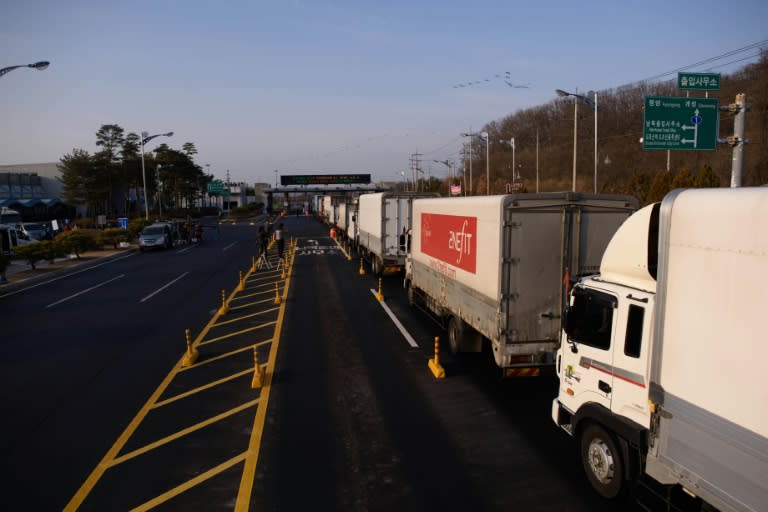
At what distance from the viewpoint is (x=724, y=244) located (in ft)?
15.5

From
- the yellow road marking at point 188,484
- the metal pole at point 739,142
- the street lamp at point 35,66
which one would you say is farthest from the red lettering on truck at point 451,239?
the street lamp at point 35,66

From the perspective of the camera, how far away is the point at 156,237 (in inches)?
1560

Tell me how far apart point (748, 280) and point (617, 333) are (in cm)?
190

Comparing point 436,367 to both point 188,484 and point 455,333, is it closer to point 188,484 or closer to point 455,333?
point 455,333

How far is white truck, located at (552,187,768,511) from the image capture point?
4.42 m

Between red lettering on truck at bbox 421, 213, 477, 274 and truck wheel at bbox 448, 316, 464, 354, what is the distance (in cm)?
131

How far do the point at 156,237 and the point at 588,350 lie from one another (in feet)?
126

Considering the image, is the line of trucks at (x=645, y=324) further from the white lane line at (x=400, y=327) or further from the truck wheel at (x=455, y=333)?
the white lane line at (x=400, y=327)

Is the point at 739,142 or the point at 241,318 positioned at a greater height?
the point at 739,142

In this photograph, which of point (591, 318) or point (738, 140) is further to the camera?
point (738, 140)

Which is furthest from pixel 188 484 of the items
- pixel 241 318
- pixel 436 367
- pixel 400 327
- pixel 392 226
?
pixel 392 226

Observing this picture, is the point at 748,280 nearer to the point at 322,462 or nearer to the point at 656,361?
the point at 656,361

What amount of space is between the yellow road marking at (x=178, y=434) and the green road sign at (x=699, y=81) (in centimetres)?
1412

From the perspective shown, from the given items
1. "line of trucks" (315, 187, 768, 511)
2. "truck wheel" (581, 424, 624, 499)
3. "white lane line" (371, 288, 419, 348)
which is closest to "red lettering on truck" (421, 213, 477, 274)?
"line of trucks" (315, 187, 768, 511)
